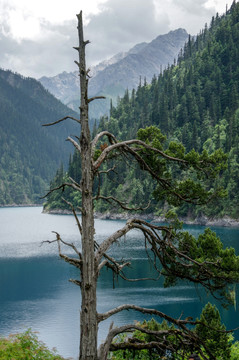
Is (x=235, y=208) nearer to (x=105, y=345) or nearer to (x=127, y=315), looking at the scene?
(x=127, y=315)

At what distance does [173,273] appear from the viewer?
1182 cm

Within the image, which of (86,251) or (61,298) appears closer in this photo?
(86,251)

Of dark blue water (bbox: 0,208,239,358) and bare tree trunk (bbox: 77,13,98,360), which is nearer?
bare tree trunk (bbox: 77,13,98,360)

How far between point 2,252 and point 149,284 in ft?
155

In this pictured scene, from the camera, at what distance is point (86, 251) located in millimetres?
10164

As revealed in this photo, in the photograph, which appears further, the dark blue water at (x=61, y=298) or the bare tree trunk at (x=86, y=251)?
the dark blue water at (x=61, y=298)

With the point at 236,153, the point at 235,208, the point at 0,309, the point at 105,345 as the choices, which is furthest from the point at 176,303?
the point at 236,153

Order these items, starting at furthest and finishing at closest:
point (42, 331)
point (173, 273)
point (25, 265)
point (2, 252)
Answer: point (2, 252)
point (25, 265)
point (42, 331)
point (173, 273)

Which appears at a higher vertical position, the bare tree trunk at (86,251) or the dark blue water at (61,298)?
the bare tree trunk at (86,251)

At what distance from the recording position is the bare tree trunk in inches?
393

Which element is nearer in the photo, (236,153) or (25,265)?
(25,265)

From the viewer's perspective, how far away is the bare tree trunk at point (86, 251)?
9984mm

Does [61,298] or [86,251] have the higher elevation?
[86,251]

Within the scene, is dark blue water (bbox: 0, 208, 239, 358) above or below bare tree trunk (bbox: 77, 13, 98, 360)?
below
